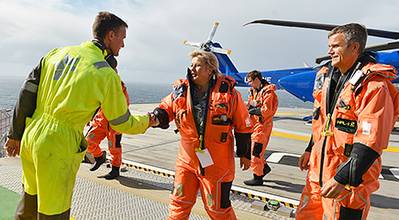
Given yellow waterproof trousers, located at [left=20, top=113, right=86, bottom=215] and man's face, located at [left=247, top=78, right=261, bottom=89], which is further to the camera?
man's face, located at [left=247, top=78, right=261, bottom=89]

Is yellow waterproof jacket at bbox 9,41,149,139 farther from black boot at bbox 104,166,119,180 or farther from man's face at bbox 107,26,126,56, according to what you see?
black boot at bbox 104,166,119,180

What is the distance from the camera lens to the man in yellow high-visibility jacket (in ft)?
6.68

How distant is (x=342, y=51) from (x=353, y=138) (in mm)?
613

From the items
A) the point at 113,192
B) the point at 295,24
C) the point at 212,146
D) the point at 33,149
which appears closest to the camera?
the point at 33,149

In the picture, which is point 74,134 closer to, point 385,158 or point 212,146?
point 212,146

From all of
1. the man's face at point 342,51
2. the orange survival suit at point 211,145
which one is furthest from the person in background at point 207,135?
the man's face at point 342,51

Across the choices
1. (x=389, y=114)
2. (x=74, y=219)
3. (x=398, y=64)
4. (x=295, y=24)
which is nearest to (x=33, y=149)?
(x=74, y=219)

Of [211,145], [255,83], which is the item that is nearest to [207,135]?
[211,145]

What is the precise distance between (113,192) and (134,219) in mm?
975

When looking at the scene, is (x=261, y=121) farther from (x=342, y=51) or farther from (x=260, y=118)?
(x=342, y=51)

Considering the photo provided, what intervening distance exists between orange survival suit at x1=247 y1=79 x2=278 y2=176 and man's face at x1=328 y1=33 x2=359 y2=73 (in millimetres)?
3030

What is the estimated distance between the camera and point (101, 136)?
5.13 metres

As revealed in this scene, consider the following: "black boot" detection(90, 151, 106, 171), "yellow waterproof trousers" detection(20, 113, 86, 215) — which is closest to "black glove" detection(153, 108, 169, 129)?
"yellow waterproof trousers" detection(20, 113, 86, 215)

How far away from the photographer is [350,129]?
6.74ft
